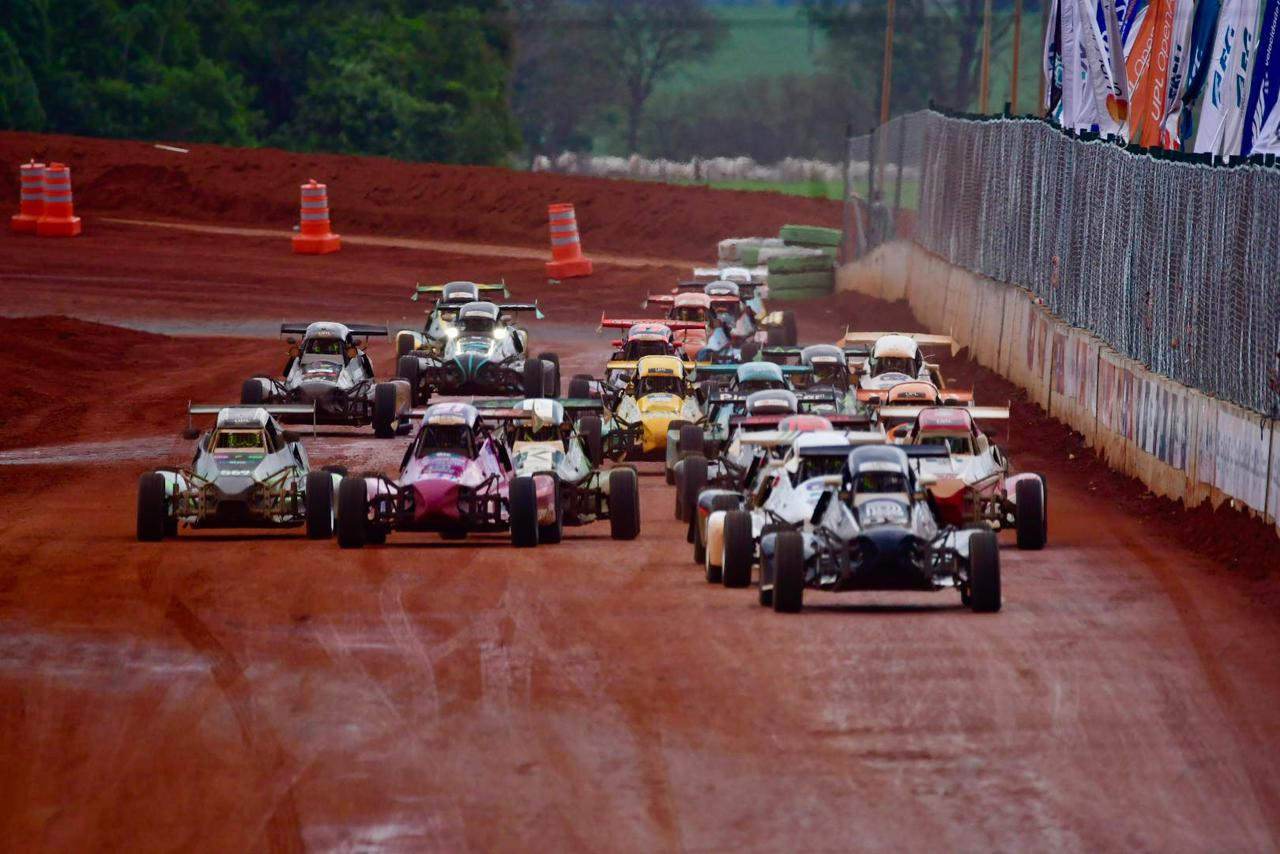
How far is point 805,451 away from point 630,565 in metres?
2.37

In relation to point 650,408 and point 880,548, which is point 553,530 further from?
point 650,408

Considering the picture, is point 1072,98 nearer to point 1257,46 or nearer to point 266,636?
point 1257,46

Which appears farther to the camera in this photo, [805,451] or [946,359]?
[946,359]

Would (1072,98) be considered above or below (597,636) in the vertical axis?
above

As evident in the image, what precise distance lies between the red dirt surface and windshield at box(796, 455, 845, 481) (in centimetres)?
4686

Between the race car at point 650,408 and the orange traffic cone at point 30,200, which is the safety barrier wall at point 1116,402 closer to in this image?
the race car at point 650,408

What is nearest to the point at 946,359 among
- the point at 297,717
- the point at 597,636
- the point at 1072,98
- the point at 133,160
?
the point at 1072,98

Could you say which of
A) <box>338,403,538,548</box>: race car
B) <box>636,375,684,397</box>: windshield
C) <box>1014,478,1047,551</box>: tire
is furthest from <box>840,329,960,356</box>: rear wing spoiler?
<box>338,403,538,548</box>: race car

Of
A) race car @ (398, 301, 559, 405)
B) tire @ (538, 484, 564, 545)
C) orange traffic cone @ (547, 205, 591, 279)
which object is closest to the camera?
tire @ (538, 484, 564, 545)

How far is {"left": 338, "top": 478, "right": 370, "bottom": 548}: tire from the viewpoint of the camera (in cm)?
2373

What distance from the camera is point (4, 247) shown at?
5981 centimetres

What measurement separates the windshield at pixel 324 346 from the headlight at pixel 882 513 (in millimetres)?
16315

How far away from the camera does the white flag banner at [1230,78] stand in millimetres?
29406

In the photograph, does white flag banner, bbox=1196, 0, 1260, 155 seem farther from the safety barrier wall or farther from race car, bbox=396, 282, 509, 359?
race car, bbox=396, 282, 509, 359
